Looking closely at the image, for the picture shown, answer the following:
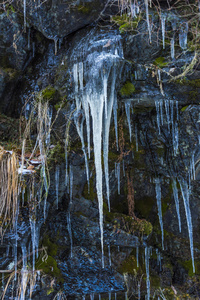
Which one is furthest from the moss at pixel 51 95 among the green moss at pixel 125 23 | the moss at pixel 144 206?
the moss at pixel 144 206

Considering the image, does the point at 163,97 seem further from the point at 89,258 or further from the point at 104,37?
the point at 89,258

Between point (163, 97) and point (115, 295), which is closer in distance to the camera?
point (163, 97)

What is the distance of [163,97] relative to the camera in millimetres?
3891

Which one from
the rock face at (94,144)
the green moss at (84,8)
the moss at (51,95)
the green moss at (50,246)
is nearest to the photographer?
the rock face at (94,144)

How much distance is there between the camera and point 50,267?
3.88m

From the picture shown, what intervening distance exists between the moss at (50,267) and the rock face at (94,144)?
0.07 feet

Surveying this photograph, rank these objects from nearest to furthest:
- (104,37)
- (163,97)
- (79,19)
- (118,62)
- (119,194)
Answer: (118,62), (163,97), (104,37), (79,19), (119,194)

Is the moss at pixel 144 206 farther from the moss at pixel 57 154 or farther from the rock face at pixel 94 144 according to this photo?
the moss at pixel 57 154

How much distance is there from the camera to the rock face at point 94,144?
3.67 metres

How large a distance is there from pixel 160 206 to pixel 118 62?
2.92 metres

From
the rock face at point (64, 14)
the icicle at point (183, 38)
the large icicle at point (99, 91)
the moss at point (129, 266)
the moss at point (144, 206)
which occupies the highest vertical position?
the rock face at point (64, 14)

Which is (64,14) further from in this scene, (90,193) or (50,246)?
(50,246)

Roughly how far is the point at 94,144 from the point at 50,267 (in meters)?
2.11

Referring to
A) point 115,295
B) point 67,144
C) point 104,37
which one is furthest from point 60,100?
point 115,295
